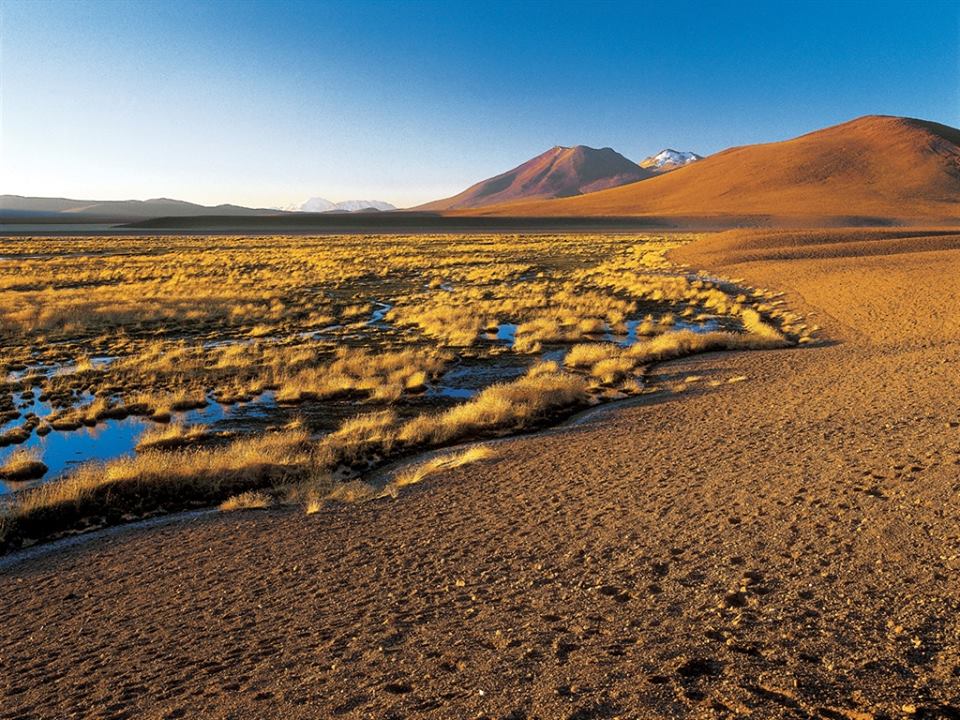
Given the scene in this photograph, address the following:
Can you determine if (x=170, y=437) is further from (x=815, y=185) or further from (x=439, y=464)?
(x=815, y=185)

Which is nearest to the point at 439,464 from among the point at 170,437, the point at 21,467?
the point at 170,437

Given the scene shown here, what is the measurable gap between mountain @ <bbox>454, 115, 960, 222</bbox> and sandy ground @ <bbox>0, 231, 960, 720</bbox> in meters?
114

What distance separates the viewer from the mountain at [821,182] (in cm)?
11925

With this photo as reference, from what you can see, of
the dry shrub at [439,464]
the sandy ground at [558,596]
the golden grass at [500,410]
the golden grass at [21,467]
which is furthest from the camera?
the golden grass at [500,410]

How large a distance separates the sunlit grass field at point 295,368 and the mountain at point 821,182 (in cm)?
9577

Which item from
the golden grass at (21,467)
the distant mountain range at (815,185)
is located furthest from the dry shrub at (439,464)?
the distant mountain range at (815,185)

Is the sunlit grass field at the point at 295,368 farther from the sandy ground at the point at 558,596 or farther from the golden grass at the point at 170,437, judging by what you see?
the sandy ground at the point at 558,596

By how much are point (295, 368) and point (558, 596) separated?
46.9 ft

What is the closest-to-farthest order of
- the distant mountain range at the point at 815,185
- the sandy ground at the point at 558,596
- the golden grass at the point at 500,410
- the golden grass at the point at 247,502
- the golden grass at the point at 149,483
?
the sandy ground at the point at 558,596 → the golden grass at the point at 149,483 → the golden grass at the point at 247,502 → the golden grass at the point at 500,410 → the distant mountain range at the point at 815,185

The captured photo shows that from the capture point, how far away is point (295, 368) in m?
19.1

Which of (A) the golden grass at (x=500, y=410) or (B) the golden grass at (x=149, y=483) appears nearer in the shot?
(B) the golden grass at (x=149, y=483)

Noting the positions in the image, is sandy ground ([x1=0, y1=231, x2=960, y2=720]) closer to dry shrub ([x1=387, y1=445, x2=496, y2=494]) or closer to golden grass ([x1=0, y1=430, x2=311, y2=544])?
dry shrub ([x1=387, y1=445, x2=496, y2=494])

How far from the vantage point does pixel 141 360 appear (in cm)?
1995

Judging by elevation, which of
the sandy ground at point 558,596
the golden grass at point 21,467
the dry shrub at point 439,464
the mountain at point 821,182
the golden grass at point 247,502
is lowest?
the golden grass at point 21,467
